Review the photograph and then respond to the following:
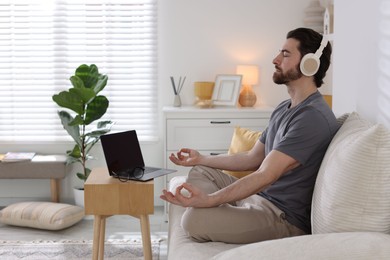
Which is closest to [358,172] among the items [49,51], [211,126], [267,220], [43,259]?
[267,220]

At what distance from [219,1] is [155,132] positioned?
1.14 meters

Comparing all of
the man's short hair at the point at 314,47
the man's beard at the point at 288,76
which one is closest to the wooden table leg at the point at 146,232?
the man's beard at the point at 288,76

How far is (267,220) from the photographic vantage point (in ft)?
7.60

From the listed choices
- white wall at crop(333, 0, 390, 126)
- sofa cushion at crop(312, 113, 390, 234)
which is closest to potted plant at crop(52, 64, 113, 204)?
white wall at crop(333, 0, 390, 126)

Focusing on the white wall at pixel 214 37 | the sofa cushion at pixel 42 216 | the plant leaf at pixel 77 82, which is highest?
the white wall at pixel 214 37

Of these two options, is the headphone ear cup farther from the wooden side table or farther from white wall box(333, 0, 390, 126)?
the wooden side table

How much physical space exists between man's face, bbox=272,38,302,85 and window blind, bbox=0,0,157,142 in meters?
2.42

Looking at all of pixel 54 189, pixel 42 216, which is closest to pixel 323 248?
pixel 42 216

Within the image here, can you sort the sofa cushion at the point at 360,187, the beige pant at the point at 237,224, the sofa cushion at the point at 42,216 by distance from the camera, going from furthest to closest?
the sofa cushion at the point at 42,216 → the beige pant at the point at 237,224 → the sofa cushion at the point at 360,187

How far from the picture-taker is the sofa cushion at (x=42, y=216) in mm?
4266

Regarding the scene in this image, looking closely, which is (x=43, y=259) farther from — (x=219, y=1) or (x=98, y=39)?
(x=219, y=1)

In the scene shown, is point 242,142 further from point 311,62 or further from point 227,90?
point 227,90

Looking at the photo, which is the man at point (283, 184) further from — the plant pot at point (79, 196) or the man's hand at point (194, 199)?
the plant pot at point (79, 196)

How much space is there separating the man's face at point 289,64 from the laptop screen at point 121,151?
86 centimetres
